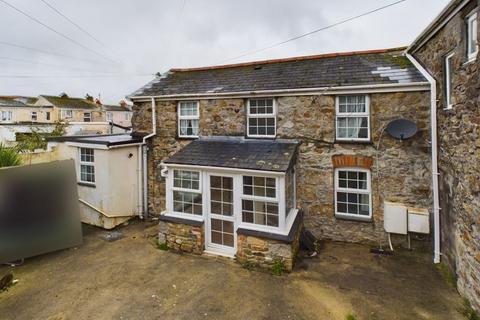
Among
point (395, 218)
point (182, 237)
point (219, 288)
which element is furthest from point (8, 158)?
point (395, 218)

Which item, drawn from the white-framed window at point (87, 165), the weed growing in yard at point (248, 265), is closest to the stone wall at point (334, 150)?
the weed growing in yard at point (248, 265)

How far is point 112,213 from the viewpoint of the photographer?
1020 cm

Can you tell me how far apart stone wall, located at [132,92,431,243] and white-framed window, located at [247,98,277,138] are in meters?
0.22

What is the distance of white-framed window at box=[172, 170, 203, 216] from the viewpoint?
8156 mm

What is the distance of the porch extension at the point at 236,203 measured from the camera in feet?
23.3

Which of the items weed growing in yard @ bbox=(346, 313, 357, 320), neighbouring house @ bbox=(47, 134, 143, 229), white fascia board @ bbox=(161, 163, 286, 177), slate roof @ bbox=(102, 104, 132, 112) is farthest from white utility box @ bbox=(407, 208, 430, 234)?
slate roof @ bbox=(102, 104, 132, 112)

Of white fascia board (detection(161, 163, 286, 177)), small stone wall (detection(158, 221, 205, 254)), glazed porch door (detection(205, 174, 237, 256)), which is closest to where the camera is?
white fascia board (detection(161, 163, 286, 177))

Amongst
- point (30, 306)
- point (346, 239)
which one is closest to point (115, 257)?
point (30, 306)

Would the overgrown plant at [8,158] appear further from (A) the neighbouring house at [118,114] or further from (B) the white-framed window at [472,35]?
(A) the neighbouring house at [118,114]

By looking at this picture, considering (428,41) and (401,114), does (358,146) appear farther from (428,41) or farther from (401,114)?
(428,41)

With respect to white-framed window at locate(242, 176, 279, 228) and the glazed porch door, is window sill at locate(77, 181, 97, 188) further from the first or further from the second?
white-framed window at locate(242, 176, 279, 228)

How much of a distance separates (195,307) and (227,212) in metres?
2.83

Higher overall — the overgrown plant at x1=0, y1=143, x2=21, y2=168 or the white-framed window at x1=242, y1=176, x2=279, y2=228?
the overgrown plant at x1=0, y1=143, x2=21, y2=168

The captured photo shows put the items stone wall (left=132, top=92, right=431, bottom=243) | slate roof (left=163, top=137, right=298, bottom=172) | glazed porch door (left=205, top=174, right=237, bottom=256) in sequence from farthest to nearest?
glazed porch door (left=205, top=174, right=237, bottom=256) → stone wall (left=132, top=92, right=431, bottom=243) → slate roof (left=163, top=137, right=298, bottom=172)
